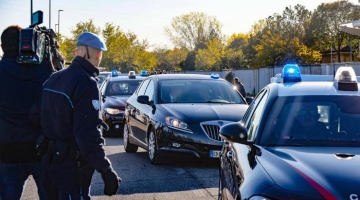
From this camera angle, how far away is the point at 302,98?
18.3 ft

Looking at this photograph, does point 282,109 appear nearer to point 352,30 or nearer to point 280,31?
point 352,30

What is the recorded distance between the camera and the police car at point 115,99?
53.6ft

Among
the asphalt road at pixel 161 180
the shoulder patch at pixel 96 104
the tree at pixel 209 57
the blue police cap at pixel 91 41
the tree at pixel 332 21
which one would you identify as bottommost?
the asphalt road at pixel 161 180

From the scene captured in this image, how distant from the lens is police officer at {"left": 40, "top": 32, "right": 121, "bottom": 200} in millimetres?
4449

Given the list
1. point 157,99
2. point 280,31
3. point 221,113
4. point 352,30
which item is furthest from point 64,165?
point 280,31

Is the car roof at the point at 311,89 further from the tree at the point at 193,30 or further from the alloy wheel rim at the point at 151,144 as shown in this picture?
the tree at the point at 193,30

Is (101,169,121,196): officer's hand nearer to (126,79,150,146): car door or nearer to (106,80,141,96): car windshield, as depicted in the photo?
(126,79,150,146): car door

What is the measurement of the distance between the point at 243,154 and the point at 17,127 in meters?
1.76

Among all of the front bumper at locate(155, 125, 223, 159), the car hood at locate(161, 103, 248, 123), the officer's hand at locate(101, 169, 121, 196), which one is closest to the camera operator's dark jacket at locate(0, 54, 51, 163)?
the officer's hand at locate(101, 169, 121, 196)

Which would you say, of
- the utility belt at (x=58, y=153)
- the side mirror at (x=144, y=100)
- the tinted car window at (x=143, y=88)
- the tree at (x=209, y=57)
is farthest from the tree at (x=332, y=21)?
the utility belt at (x=58, y=153)

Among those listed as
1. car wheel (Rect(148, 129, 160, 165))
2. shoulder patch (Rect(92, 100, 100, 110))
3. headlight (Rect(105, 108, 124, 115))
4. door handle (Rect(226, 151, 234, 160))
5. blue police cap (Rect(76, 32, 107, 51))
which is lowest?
car wheel (Rect(148, 129, 160, 165))

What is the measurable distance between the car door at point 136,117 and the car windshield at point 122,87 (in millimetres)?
4157

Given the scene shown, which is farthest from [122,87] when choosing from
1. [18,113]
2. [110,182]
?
[110,182]

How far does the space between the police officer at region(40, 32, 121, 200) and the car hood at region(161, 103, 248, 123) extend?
586 cm
